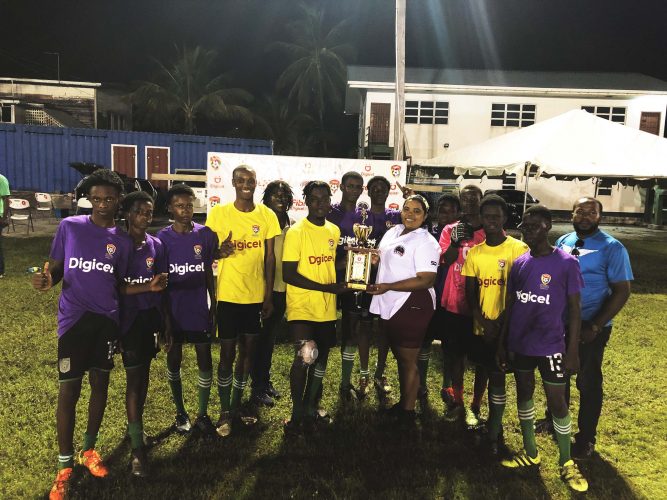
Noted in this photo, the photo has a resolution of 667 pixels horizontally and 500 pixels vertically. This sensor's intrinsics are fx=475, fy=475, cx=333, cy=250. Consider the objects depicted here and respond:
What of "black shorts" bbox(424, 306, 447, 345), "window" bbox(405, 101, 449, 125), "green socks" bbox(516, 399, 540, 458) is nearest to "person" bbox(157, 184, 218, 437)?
"black shorts" bbox(424, 306, 447, 345)

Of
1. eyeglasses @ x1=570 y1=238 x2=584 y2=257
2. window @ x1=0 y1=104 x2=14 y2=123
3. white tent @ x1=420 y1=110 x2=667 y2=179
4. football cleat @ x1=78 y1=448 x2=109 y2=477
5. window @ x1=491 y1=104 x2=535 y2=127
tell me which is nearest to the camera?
football cleat @ x1=78 y1=448 x2=109 y2=477

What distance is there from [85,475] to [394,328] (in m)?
2.45

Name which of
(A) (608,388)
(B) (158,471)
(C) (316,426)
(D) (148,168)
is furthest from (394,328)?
(D) (148,168)

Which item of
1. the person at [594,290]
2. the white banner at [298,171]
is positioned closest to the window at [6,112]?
the white banner at [298,171]

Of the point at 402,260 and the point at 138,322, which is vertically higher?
the point at 402,260

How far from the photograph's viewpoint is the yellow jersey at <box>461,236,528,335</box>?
3.71 metres

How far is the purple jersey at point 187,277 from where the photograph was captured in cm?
365

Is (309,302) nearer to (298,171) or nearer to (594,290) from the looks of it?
(594,290)

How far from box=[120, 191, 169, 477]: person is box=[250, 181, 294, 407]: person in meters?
1.12

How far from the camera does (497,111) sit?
27.1 meters

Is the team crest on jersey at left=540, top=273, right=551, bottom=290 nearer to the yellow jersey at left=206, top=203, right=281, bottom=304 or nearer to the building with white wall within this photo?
the yellow jersey at left=206, top=203, right=281, bottom=304

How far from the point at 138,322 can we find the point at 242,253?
3.14ft

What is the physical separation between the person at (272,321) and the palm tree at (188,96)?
3651cm

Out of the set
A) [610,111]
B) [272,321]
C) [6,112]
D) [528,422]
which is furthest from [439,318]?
[6,112]
